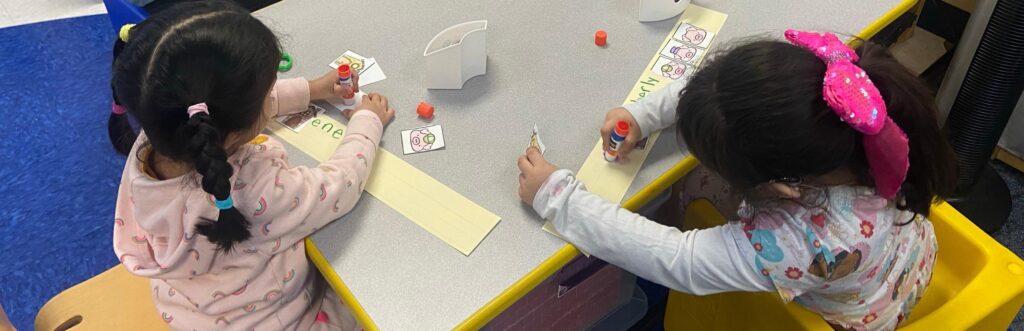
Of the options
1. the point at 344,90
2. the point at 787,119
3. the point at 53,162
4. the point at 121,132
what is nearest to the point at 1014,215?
the point at 787,119

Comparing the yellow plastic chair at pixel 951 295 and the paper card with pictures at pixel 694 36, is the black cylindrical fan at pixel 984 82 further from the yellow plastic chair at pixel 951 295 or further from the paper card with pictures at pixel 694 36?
the paper card with pictures at pixel 694 36

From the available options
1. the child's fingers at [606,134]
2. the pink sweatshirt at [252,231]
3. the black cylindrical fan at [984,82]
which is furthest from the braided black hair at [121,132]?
the black cylindrical fan at [984,82]

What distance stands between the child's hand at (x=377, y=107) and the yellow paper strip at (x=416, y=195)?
5 cm

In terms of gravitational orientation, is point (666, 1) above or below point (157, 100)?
below

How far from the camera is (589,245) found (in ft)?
3.11

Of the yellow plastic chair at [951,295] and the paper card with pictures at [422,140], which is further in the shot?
the paper card with pictures at [422,140]

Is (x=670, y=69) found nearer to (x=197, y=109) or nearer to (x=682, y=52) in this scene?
(x=682, y=52)

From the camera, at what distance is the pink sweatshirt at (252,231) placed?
92 centimetres

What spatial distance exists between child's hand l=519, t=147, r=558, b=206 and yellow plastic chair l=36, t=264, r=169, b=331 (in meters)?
0.64

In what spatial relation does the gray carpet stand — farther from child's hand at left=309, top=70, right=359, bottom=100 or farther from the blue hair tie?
the blue hair tie

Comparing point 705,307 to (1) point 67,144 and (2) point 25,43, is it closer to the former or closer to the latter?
(1) point 67,144

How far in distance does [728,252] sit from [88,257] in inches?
61.1

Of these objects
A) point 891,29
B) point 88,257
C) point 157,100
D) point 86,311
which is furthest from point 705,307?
point 88,257

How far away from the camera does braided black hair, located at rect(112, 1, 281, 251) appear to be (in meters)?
0.82
